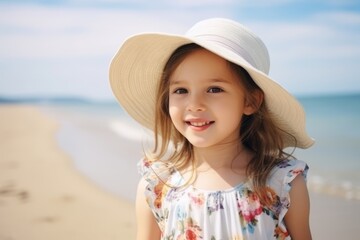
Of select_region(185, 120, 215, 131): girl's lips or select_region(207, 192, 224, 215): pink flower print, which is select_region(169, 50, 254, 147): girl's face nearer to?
select_region(185, 120, 215, 131): girl's lips

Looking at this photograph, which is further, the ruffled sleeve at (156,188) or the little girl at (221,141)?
the ruffled sleeve at (156,188)

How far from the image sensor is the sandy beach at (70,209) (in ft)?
12.6

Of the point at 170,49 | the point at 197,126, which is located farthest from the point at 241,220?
the point at 170,49

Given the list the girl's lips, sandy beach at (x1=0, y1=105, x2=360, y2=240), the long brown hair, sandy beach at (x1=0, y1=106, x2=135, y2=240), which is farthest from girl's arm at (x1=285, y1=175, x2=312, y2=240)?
sandy beach at (x1=0, y1=106, x2=135, y2=240)

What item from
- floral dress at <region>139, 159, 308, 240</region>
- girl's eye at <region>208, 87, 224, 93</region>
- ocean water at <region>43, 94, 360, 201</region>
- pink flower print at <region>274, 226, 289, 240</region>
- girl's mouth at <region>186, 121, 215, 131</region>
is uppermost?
girl's eye at <region>208, 87, 224, 93</region>

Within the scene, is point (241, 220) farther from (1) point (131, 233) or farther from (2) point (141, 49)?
(1) point (131, 233)

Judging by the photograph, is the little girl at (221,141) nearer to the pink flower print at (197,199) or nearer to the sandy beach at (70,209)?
the pink flower print at (197,199)

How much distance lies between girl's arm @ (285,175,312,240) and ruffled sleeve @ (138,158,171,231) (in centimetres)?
53

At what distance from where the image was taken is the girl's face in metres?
2.02

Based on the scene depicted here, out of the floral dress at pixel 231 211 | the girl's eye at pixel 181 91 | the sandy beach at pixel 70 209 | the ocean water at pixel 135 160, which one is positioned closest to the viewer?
the floral dress at pixel 231 211

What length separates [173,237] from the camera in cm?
209

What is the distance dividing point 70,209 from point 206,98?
9.10ft

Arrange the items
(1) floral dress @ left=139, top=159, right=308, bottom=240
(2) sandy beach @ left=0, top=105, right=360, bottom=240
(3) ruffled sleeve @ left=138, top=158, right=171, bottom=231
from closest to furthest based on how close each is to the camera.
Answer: (1) floral dress @ left=139, top=159, right=308, bottom=240
(3) ruffled sleeve @ left=138, top=158, right=171, bottom=231
(2) sandy beach @ left=0, top=105, right=360, bottom=240

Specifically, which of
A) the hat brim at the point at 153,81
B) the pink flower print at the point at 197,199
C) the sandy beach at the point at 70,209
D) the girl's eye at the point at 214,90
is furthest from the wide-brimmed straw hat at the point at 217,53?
the sandy beach at the point at 70,209
